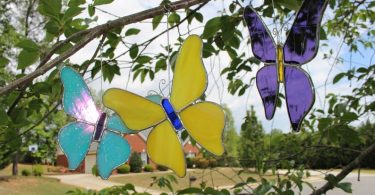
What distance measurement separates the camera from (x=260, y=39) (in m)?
0.77

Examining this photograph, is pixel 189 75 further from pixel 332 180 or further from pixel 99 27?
pixel 332 180

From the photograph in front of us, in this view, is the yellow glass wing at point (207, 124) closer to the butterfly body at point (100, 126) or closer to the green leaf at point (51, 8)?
the butterfly body at point (100, 126)

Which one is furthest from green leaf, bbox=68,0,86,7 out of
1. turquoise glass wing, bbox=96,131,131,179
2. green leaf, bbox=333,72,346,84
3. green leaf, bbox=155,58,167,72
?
green leaf, bbox=333,72,346,84

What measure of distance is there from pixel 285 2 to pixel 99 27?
1.54 feet

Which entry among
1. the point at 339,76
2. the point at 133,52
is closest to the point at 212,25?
the point at 133,52

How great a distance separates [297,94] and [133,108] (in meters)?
0.30

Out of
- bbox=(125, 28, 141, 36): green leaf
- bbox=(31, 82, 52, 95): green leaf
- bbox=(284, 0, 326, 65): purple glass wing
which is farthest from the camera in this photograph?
bbox=(125, 28, 141, 36): green leaf

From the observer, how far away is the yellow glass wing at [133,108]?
77 centimetres

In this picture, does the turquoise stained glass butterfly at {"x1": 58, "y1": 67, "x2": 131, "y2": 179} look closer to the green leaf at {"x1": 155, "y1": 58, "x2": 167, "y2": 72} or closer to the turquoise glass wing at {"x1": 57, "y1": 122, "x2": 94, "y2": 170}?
the turquoise glass wing at {"x1": 57, "y1": 122, "x2": 94, "y2": 170}

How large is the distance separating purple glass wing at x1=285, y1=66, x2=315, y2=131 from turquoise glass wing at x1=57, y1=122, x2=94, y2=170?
40 centimetres

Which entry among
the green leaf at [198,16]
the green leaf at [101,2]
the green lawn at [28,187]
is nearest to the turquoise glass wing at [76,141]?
the green leaf at [101,2]

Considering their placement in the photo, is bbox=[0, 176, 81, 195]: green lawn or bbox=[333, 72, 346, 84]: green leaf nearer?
bbox=[333, 72, 346, 84]: green leaf

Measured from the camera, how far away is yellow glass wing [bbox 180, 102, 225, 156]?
732 mm

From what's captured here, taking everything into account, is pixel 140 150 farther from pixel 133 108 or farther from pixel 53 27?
pixel 133 108
